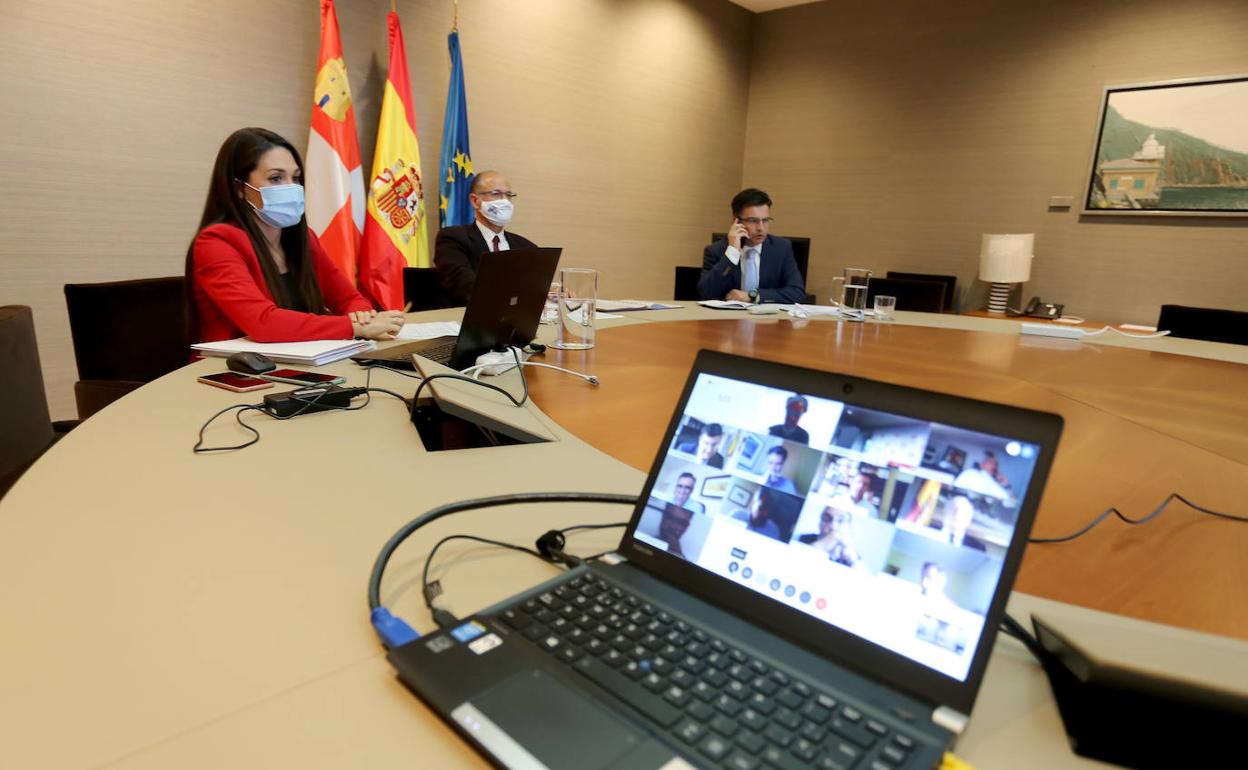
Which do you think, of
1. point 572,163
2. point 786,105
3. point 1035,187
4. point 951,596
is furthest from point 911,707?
point 786,105

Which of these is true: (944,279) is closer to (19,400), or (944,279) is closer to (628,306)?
(628,306)

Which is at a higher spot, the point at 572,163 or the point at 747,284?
the point at 572,163

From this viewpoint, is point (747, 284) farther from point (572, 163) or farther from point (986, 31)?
point (986, 31)

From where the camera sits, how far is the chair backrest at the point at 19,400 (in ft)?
4.29

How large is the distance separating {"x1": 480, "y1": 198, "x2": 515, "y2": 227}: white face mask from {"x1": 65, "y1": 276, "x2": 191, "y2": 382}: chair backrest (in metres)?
1.46

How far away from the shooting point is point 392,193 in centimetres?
355

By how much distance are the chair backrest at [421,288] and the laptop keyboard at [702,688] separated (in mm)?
2733

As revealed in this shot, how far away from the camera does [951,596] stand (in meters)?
0.49

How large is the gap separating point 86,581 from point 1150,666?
91cm

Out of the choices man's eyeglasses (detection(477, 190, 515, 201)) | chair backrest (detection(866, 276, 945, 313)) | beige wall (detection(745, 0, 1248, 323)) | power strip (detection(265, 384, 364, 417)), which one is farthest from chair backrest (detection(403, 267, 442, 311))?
beige wall (detection(745, 0, 1248, 323))

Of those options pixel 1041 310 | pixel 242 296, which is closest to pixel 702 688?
pixel 242 296

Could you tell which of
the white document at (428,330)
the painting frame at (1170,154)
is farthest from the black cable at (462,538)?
the painting frame at (1170,154)

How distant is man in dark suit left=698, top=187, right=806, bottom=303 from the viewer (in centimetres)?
358

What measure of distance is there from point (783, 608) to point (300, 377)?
120cm
